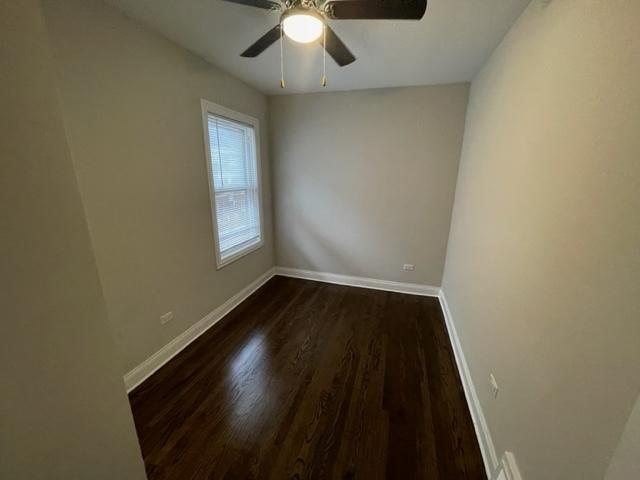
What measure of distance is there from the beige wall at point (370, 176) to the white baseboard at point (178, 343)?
1.19 meters

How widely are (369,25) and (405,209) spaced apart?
1.90 metres

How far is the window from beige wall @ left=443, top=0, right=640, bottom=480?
7.63 feet

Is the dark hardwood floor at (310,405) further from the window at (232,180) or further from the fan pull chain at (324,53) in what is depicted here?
the fan pull chain at (324,53)

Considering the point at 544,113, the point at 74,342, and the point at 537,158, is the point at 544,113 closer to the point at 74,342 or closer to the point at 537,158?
the point at 537,158

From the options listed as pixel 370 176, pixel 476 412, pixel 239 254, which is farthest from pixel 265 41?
pixel 476 412

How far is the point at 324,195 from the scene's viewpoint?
3297mm

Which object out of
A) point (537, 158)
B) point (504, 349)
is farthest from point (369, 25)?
point (504, 349)

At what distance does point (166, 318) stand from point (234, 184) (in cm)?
153

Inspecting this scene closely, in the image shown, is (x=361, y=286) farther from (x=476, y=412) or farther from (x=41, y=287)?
(x=41, y=287)

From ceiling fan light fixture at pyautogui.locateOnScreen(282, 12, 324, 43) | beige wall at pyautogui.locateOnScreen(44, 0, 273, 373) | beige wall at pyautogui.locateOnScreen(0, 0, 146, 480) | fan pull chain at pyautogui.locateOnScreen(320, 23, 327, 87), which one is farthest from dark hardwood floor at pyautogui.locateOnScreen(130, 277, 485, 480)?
ceiling fan light fixture at pyautogui.locateOnScreen(282, 12, 324, 43)

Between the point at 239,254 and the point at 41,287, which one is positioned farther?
the point at 239,254

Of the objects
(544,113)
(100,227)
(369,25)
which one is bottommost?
(100,227)

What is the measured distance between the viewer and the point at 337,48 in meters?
1.60

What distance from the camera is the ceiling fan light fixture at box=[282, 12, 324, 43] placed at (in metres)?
1.25
